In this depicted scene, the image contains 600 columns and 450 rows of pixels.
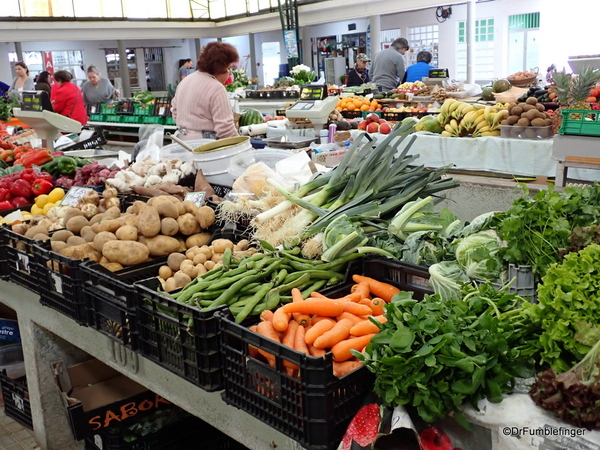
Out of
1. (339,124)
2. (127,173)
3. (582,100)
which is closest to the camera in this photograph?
(127,173)

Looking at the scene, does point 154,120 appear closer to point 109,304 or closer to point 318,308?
point 109,304

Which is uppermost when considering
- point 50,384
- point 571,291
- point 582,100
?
point 582,100

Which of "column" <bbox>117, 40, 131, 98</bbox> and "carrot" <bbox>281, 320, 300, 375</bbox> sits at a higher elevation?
"column" <bbox>117, 40, 131, 98</bbox>

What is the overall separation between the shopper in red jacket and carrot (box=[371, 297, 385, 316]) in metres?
6.92

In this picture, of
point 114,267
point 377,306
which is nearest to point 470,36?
point 114,267

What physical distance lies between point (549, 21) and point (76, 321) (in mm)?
15956

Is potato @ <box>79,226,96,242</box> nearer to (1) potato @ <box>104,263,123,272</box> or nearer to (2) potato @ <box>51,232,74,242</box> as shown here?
(2) potato @ <box>51,232,74,242</box>

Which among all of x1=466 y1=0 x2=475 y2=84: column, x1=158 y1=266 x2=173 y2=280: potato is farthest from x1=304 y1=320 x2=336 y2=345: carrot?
x1=466 y1=0 x2=475 y2=84: column

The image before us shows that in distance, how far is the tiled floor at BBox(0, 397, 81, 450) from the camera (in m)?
3.37

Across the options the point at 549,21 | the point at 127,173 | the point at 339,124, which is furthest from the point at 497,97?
the point at 549,21

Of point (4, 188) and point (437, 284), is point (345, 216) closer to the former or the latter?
point (437, 284)

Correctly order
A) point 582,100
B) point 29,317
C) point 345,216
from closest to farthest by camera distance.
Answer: point 345,216 < point 29,317 < point 582,100

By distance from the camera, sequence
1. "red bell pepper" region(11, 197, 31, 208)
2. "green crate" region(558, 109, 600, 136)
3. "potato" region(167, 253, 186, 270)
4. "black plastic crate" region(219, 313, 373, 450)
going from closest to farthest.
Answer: "black plastic crate" region(219, 313, 373, 450)
"potato" region(167, 253, 186, 270)
"green crate" region(558, 109, 600, 136)
"red bell pepper" region(11, 197, 31, 208)

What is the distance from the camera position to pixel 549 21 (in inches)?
615
